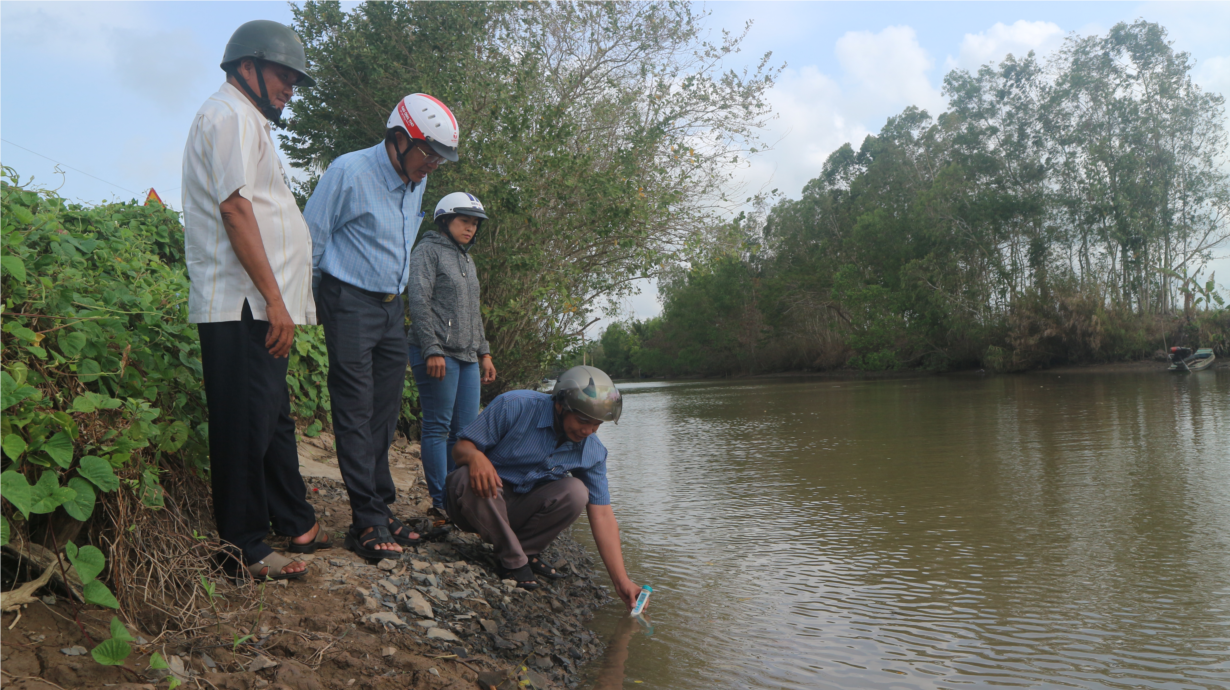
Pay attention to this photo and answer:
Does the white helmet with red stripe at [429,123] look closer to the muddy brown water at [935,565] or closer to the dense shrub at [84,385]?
the dense shrub at [84,385]

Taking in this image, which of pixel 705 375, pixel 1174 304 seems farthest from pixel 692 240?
pixel 705 375

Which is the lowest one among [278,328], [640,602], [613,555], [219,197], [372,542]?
[640,602]

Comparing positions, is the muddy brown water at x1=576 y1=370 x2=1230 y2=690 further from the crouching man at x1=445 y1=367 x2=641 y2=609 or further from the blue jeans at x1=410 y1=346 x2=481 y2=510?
the blue jeans at x1=410 y1=346 x2=481 y2=510

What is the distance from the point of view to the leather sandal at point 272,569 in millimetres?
2725

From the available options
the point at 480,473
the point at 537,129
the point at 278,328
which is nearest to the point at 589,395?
the point at 480,473

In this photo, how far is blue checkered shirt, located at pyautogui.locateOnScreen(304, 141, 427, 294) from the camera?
11.1ft

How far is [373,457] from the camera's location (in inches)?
135

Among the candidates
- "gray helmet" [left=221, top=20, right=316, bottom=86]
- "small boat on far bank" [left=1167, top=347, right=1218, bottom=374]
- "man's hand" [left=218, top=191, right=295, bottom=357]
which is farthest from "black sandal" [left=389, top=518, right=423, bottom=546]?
"small boat on far bank" [left=1167, top=347, right=1218, bottom=374]

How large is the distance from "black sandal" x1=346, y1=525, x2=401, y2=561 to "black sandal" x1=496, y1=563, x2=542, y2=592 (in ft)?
1.74

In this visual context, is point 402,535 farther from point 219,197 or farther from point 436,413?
point 219,197

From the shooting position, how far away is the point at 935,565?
4.14m

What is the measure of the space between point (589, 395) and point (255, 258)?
1363 millimetres

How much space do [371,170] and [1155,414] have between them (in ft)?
38.2

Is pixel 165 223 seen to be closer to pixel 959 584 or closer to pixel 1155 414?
pixel 959 584
